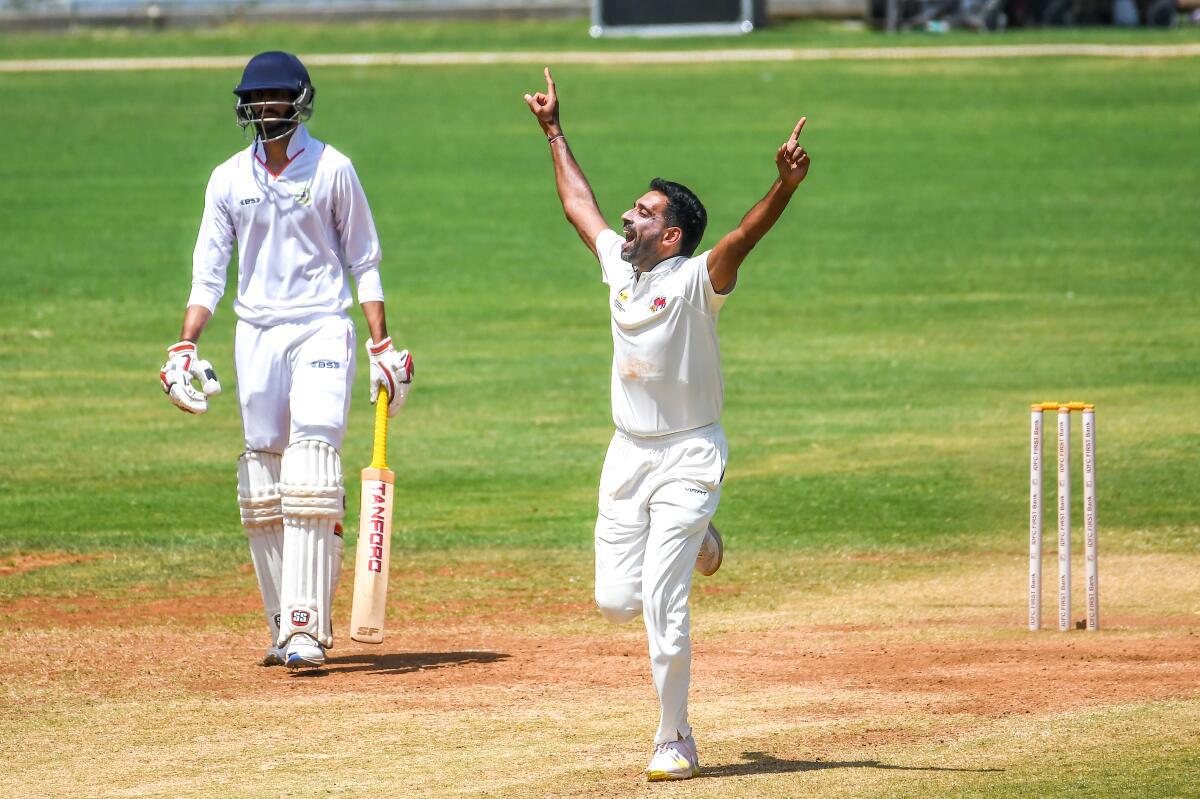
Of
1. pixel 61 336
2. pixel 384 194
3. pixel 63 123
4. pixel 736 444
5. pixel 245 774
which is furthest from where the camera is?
pixel 63 123

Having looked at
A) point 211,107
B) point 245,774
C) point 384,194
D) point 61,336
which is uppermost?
point 211,107

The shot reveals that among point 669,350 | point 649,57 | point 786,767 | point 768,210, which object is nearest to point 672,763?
point 786,767

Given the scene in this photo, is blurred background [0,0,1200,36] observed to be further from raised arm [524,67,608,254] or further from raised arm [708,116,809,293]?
raised arm [708,116,809,293]

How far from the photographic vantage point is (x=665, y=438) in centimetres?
678

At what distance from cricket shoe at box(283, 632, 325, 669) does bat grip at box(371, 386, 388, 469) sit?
80 centimetres

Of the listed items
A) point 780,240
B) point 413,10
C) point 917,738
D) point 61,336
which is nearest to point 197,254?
point 917,738

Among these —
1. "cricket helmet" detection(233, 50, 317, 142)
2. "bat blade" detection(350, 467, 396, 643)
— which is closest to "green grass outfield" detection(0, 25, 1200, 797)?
"bat blade" detection(350, 467, 396, 643)

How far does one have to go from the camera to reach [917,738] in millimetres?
6977

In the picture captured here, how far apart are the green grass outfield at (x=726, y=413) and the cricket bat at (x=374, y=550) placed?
29cm

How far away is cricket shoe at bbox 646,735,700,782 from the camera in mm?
6422

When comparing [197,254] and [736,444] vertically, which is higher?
[197,254]

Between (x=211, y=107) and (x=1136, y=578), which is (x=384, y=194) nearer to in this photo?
(x=211, y=107)

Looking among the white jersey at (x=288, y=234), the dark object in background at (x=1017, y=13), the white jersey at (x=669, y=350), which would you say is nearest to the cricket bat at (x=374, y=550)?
the white jersey at (x=288, y=234)

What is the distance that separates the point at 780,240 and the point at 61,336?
10.4 metres
